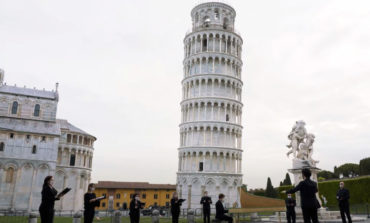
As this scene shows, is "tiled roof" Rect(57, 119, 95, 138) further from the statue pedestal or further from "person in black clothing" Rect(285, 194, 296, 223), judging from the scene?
"person in black clothing" Rect(285, 194, 296, 223)

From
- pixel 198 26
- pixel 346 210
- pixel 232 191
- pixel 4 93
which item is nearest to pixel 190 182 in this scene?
pixel 232 191

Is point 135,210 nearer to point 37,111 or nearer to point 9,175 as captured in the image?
point 9,175

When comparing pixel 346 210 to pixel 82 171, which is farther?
pixel 82 171

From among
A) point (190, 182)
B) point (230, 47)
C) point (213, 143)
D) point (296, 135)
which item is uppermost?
point (230, 47)

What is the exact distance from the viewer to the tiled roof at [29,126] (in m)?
45.8

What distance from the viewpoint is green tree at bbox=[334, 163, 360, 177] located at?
68438 mm

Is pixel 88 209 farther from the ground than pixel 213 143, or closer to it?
closer to it

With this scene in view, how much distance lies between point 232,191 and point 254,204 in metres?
4.18

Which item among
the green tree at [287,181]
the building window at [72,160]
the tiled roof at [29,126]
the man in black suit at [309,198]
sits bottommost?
the man in black suit at [309,198]

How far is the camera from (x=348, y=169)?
231 feet

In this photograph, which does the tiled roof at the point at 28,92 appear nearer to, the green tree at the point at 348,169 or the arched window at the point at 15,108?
the arched window at the point at 15,108

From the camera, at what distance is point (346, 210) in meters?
12.4

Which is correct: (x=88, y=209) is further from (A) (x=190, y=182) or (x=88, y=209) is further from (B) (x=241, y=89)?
(B) (x=241, y=89)

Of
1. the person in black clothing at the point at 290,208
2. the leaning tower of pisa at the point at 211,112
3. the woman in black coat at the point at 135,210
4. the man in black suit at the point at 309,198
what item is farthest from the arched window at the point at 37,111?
the man in black suit at the point at 309,198
